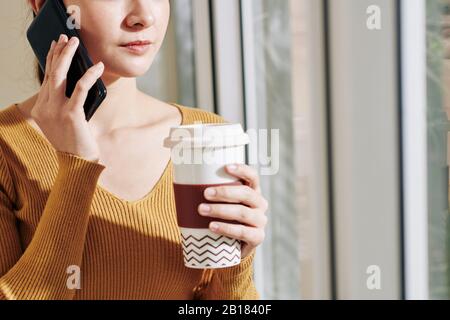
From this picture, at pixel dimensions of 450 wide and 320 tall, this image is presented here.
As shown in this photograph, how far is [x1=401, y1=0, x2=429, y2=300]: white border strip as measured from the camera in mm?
813

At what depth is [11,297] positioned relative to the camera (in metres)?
0.78

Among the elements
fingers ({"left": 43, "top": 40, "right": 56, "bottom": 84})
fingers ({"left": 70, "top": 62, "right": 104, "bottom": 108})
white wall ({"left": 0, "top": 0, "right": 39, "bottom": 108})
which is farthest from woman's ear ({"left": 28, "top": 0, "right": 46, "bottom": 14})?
white wall ({"left": 0, "top": 0, "right": 39, "bottom": 108})

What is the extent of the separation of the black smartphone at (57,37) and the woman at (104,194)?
0.07 ft

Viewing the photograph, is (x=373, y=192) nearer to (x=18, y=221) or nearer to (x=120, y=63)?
(x=120, y=63)

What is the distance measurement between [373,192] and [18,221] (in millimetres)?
463

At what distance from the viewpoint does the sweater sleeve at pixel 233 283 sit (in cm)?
86

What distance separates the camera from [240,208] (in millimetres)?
739

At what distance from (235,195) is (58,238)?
0.22 meters

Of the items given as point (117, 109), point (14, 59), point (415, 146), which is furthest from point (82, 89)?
point (14, 59)

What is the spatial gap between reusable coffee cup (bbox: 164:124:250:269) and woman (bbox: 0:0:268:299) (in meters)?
0.02

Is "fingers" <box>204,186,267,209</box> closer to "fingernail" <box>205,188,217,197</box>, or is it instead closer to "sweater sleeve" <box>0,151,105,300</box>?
"fingernail" <box>205,188,217,197</box>

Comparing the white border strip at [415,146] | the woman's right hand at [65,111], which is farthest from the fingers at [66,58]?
the white border strip at [415,146]

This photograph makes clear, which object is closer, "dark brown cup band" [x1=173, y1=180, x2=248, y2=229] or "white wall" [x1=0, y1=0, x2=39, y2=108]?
"dark brown cup band" [x1=173, y1=180, x2=248, y2=229]

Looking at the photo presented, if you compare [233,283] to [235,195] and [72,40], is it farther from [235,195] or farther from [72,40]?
[72,40]
